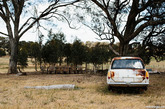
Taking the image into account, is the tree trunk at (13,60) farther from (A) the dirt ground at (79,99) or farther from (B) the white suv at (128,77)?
(B) the white suv at (128,77)

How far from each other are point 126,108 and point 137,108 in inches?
13.6

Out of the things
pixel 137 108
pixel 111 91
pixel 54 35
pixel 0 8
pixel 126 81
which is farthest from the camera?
pixel 54 35

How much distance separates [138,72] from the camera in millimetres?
8836

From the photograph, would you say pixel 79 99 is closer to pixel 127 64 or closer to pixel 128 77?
pixel 128 77

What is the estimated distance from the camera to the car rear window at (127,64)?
9.45 m

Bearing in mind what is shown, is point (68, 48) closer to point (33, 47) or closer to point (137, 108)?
point (33, 47)

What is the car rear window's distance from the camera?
31.0ft

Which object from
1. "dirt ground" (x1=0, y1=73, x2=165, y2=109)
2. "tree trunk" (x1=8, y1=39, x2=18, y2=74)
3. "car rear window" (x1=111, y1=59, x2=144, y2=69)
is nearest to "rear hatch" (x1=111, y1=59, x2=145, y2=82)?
"car rear window" (x1=111, y1=59, x2=144, y2=69)

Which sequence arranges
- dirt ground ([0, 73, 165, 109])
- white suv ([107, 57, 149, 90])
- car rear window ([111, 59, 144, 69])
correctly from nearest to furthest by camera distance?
1. dirt ground ([0, 73, 165, 109])
2. white suv ([107, 57, 149, 90])
3. car rear window ([111, 59, 144, 69])

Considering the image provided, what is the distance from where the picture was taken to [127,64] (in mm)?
9625

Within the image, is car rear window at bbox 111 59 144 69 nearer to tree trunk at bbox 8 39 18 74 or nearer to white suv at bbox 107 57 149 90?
white suv at bbox 107 57 149 90

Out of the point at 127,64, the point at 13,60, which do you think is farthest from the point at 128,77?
the point at 13,60

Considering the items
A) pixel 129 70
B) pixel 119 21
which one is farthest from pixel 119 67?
pixel 119 21

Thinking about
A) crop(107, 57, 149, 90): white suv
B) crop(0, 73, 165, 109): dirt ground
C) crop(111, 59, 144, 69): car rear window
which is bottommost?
crop(0, 73, 165, 109): dirt ground
